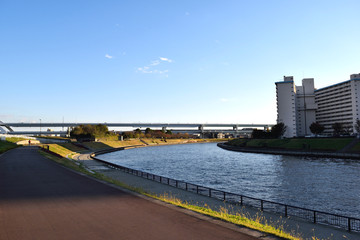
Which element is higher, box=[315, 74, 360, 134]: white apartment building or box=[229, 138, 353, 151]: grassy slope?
box=[315, 74, 360, 134]: white apartment building

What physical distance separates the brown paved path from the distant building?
143 meters

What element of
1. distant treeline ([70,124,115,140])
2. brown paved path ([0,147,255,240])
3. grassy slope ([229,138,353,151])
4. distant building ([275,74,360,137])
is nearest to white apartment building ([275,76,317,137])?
distant building ([275,74,360,137])

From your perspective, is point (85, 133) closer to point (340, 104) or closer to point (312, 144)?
point (312, 144)

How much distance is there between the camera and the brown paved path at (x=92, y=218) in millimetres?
10164

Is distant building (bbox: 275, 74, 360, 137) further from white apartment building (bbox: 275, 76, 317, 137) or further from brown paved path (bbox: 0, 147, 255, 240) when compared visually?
brown paved path (bbox: 0, 147, 255, 240)

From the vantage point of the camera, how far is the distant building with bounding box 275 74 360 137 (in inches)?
5719

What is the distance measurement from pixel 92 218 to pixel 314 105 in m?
170

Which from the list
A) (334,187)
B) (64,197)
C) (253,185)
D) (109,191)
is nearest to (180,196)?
(109,191)

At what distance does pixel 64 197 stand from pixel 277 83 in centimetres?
15144

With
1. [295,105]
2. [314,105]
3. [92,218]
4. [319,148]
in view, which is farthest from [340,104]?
[92,218]

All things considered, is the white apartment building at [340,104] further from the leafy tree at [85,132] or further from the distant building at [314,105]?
the leafy tree at [85,132]

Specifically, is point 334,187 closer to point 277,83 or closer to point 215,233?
point 215,233

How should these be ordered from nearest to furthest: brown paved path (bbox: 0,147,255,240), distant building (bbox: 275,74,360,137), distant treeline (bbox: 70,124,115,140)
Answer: brown paved path (bbox: 0,147,255,240), distant treeline (bbox: 70,124,115,140), distant building (bbox: 275,74,360,137)

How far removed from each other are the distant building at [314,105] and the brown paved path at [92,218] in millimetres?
143383
